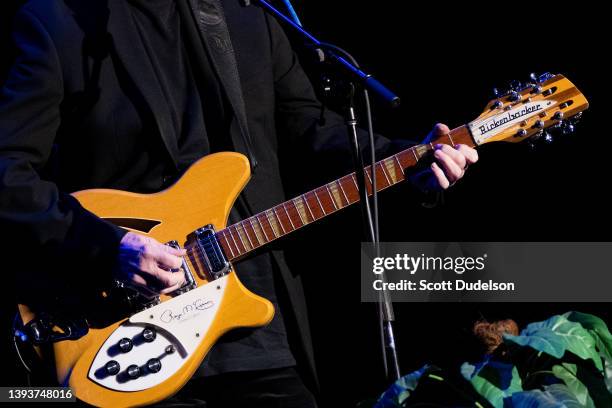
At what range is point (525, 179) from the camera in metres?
3.24

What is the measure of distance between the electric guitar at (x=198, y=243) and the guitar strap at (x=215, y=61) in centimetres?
14

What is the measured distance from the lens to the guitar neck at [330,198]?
252cm

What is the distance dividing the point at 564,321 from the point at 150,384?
1.16 m

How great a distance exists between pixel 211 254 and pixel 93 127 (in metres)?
0.52

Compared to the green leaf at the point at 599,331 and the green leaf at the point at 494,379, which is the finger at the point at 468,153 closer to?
the green leaf at the point at 599,331

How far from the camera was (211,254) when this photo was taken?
7.84ft

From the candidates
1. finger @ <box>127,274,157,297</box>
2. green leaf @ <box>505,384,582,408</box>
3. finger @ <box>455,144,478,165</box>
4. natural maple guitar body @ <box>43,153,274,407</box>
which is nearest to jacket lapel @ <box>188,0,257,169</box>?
natural maple guitar body @ <box>43,153,274,407</box>

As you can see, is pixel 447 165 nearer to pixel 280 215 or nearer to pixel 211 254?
pixel 280 215

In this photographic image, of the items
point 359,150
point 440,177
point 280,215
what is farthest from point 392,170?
point 359,150

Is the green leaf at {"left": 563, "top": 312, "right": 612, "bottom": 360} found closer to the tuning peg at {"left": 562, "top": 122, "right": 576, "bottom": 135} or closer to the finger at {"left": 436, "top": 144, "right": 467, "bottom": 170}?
the finger at {"left": 436, "top": 144, "right": 467, "bottom": 170}

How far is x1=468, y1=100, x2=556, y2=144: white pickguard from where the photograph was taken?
8.47 feet

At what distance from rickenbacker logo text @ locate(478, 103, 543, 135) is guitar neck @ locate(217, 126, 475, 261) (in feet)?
0.23

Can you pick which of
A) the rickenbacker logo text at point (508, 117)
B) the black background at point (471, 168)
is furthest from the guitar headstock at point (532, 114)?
the black background at point (471, 168)
